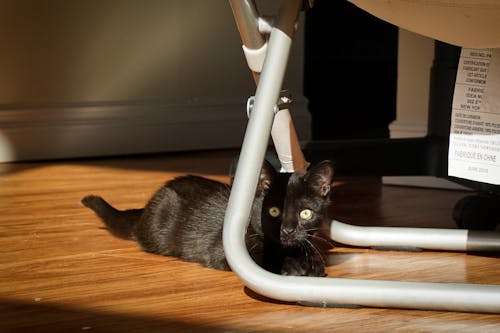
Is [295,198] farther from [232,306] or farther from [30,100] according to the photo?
[30,100]

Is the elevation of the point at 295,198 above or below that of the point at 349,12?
below

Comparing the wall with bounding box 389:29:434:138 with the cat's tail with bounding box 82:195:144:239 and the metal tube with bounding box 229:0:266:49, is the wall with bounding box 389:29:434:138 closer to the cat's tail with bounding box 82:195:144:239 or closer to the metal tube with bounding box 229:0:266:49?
the cat's tail with bounding box 82:195:144:239

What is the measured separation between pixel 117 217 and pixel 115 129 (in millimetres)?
1425

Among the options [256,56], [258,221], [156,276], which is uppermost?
[256,56]

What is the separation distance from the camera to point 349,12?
4.80m

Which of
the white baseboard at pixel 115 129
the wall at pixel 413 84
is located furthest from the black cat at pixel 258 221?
the white baseboard at pixel 115 129

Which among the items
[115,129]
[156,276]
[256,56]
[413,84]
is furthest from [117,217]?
[115,129]

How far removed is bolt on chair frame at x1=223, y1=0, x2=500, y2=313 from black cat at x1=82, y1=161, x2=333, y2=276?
0.49 feet

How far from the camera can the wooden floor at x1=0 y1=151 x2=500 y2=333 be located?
46.9 inches

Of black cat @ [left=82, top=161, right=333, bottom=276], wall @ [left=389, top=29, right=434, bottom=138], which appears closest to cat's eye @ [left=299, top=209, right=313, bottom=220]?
black cat @ [left=82, top=161, right=333, bottom=276]

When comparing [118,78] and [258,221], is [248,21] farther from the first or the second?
[118,78]

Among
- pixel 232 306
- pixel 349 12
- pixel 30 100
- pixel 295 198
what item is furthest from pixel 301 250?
pixel 349 12

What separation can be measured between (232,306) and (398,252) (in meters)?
0.50

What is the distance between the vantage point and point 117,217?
1.77 meters
